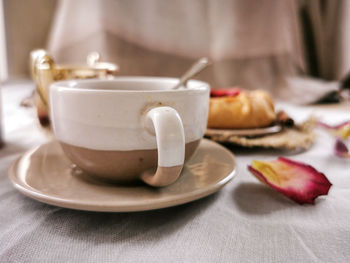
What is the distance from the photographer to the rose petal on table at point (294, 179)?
31 cm

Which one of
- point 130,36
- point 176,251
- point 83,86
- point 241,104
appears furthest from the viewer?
point 130,36

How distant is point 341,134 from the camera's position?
1.80 feet

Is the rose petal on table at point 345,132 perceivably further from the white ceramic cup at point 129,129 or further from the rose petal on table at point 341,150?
the white ceramic cup at point 129,129

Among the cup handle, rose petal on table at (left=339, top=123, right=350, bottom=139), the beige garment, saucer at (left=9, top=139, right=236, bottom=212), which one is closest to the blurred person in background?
the beige garment

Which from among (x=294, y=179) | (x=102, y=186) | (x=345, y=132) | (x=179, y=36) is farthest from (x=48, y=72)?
(x=179, y=36)

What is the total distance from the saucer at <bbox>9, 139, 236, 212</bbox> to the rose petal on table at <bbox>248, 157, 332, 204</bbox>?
38mm

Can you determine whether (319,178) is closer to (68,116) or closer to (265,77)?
(68,116)

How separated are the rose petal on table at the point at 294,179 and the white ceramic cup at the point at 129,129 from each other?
97 mm

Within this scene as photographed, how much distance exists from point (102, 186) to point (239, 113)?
11.9 inches

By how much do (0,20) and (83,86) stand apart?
3.61 ft

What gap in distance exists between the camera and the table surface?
0.23m

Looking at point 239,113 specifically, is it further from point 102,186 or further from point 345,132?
point 102,186

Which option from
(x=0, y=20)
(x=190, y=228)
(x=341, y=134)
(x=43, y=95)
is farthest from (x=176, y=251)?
(x=0, y=20)

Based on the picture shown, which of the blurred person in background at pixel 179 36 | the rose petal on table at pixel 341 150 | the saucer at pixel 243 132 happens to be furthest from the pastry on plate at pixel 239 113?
the blurred person in background at pixel 179 36
